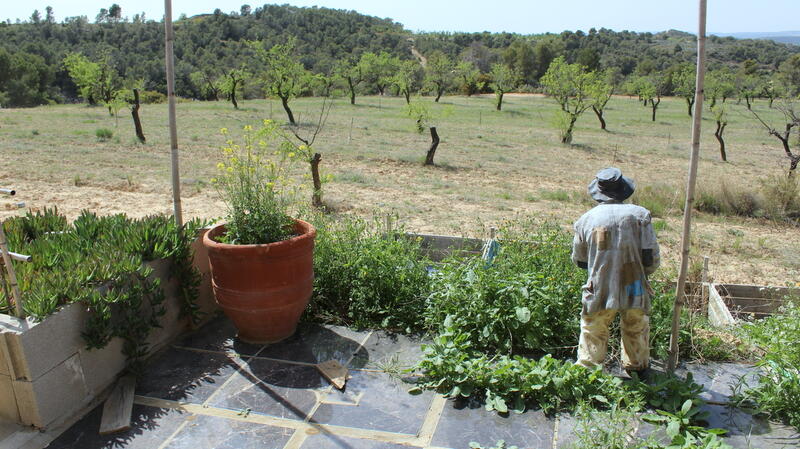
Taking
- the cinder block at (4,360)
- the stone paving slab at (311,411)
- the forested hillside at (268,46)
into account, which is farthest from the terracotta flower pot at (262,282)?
the forested hillside at (268,46)

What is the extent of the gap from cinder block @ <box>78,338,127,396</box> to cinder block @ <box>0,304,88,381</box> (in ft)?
0.45

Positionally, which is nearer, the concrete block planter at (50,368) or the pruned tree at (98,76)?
the concrete block planter at (50,368)

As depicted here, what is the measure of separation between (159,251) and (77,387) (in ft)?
3.09

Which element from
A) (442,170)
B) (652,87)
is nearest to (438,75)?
(652,87)

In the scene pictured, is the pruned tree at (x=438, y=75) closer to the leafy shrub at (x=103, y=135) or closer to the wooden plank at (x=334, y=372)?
the leafy shrub at (x=103, y=135)

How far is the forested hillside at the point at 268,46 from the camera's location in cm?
4441

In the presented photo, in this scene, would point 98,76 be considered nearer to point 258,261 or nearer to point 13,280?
point 258,261

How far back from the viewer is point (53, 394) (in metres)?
→ 3.11

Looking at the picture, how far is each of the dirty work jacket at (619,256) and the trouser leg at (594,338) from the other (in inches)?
3.6

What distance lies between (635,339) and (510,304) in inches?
30.9

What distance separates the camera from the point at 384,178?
14234mm

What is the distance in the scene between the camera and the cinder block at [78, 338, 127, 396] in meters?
3.35

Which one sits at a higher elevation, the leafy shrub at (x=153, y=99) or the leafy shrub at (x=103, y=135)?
the leafy shrub at (x=153, y=99)

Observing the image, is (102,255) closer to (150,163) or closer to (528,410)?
(528,410)
